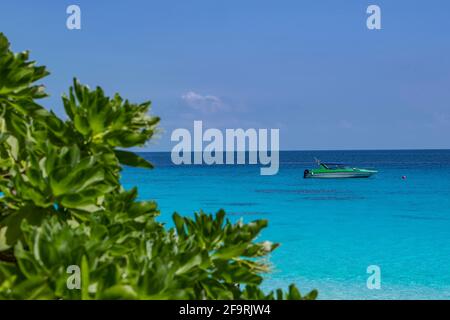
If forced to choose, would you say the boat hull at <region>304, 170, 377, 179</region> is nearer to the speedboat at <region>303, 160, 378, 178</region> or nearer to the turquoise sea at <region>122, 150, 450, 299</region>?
the speedboat at <region>303, 160, 378, 178</region>

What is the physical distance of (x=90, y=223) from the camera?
1438 millimetres

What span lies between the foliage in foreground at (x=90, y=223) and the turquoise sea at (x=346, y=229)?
0.95 m

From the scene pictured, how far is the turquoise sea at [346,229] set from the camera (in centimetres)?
1631

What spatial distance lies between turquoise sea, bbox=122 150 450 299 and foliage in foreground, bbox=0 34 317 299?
3.11 ft

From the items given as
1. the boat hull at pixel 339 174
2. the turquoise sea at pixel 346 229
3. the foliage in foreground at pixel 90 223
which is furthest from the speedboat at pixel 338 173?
the foliage in foreground at pixel 90 223

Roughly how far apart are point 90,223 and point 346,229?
88.1 feet

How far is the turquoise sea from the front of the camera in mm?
16312

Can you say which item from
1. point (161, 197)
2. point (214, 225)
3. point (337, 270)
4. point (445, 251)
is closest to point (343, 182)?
point (161, 197)

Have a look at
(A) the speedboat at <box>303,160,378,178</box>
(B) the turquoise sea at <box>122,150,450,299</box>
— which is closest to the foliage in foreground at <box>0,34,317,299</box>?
(B) the turquoise sea at <box>122,150,450,299</box>

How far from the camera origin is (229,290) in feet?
5.19

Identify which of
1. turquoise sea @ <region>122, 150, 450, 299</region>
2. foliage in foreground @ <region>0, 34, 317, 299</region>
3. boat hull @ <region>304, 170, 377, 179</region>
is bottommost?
turquoise sea @ <region>122, 150, 450, 299</region>

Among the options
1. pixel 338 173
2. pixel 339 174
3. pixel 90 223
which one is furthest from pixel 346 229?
pixel 339 174
